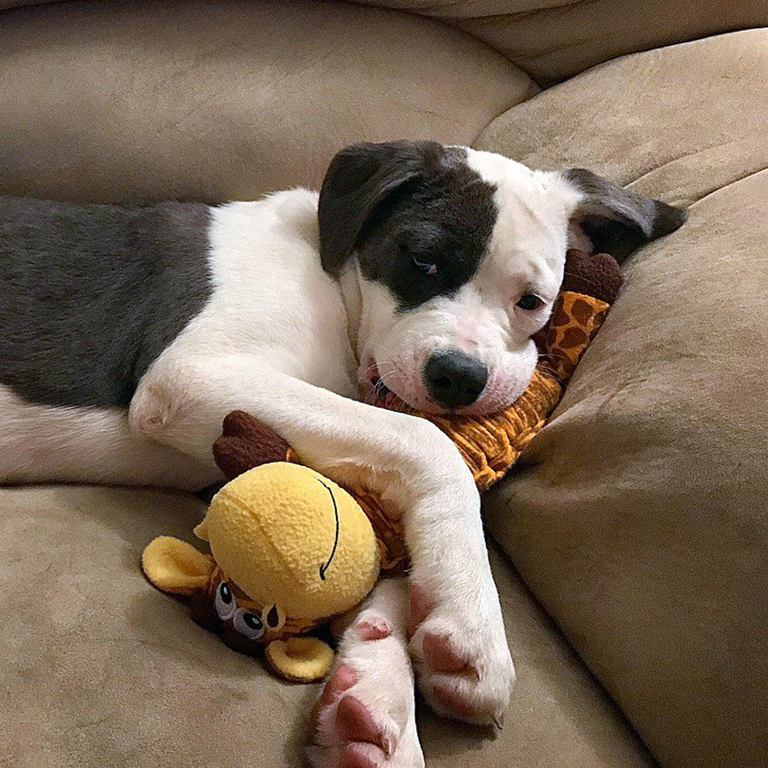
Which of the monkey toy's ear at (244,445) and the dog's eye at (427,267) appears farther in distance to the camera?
the dog's eye at (427,267)

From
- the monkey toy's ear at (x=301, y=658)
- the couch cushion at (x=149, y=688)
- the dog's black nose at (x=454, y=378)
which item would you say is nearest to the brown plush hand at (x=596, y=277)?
the dog's black nose at (x=454, y=378)

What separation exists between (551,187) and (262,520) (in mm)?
976

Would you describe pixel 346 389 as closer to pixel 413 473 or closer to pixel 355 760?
pixel 413 473

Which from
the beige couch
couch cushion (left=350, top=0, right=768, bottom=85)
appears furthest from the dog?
couch cushion (left=350, top=0, right=768, bottom=85)

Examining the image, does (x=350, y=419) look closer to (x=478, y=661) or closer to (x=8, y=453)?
(x=478, y=661)

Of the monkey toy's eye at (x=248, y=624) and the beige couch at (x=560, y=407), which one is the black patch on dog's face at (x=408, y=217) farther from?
the monkey toy's eye at (x=248, y=624)

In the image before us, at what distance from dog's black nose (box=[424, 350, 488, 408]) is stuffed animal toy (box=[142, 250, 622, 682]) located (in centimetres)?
5

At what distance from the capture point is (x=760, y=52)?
6.26ft

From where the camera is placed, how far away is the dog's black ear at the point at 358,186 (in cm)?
157

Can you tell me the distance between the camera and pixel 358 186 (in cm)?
161

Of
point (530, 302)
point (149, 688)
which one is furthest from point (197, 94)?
point (149, 688)

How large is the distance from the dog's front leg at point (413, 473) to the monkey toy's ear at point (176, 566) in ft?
0.67

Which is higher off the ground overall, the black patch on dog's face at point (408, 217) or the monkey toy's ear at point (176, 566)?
the black patch on dog's face at point (408, 217)

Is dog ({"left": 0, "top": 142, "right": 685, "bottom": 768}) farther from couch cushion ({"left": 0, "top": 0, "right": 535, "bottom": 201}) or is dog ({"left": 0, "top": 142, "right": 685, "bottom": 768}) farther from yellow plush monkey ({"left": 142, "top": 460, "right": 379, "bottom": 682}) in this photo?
couch cushion ({"left": 0, "top": 0, "right": 535, "bottom": 201})
